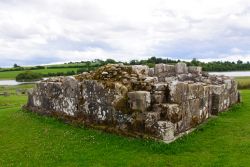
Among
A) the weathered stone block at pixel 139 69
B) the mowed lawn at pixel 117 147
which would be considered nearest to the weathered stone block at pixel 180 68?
the mowed lawn at pixel 117 147

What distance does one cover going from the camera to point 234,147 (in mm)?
13539

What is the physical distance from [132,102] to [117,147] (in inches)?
80.1

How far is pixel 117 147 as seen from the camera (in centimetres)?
1369

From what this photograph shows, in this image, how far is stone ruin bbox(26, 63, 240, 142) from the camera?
14484 millimetres

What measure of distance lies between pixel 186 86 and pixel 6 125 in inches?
355

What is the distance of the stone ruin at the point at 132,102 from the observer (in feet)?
47.5

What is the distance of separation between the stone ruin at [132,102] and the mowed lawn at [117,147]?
19.1 inches

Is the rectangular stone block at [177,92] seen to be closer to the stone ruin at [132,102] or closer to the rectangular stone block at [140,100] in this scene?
the stone ruin at [132,102]

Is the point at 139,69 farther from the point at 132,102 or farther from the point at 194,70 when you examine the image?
the point at 194,70

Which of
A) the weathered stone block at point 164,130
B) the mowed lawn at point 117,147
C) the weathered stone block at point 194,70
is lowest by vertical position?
the mowed lawn at point 117,147

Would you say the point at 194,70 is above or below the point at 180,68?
below

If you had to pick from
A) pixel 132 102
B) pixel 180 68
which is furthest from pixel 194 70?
pixel 132 102

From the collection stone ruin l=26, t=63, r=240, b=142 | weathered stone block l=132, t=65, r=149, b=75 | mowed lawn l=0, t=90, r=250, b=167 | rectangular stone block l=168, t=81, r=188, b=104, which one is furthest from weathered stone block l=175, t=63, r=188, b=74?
rectangular stone block l=168, t=81, r=188, b=104

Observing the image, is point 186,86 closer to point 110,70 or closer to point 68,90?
point 110,70
